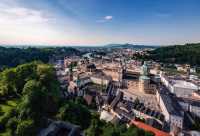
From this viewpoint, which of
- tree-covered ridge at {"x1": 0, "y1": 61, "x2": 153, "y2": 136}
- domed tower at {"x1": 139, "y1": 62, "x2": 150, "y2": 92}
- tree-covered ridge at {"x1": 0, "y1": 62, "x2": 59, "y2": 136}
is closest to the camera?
tree-covered ridge at {"x1": 0, "y1": 61, "x2": 153, "y2": 136}

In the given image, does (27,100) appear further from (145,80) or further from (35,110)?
(145,80)

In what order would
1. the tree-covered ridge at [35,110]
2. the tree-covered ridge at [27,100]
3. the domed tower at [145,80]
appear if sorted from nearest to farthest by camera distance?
the tree-covered ridge at [35,110] → the tree-covered ridge at [27,100] → the domed tower at [145,80]

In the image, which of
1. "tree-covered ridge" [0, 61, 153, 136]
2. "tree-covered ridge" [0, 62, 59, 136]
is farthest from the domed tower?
"tree-covered ridge" [0, 62, 59, 136]

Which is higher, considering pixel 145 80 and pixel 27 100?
pixel 27 100

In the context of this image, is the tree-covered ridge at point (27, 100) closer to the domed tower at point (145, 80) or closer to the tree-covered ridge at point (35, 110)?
the tree-covered ridge at point (35, 110)

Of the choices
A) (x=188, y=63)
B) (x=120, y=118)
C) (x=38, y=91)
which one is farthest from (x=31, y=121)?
(x=188, y=63)

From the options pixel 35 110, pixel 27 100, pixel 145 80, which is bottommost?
pixel 145 80

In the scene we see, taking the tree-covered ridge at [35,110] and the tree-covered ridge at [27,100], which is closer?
the tree-covered ridge at [35,110]

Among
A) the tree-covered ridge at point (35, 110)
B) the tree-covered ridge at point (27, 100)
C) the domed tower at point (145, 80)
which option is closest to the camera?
the tree-covered ridge at point (35, 110)

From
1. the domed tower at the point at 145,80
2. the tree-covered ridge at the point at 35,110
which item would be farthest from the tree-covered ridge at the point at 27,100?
the domed tower at the point at 145,80

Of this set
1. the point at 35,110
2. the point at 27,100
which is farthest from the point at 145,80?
the point at 27,100

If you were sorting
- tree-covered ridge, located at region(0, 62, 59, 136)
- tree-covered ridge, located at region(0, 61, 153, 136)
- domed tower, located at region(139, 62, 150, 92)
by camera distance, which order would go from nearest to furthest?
tree-covered ridge, located at region(0, 61, 153, 136), tree-covered ridge, located at region(0, 62, 59, 136), domed tower, located at region(139, 62, 150, 92)

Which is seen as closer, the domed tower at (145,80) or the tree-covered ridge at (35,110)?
the tree-covered ridge at (35,110)

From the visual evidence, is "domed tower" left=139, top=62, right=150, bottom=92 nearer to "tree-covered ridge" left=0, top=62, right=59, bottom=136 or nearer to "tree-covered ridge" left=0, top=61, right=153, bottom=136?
"tree-covered ridge" left=0, top=61, right=153, bottom=136
